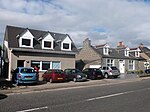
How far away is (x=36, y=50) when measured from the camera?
100 feet

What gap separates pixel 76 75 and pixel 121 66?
72.6ft

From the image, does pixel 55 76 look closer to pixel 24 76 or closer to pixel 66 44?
Result: pixel 24 76

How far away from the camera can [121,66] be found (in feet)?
155

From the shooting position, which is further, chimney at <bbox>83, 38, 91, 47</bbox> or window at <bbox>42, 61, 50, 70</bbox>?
chimney at <bbox>83, 38, 91, 47</bbox>

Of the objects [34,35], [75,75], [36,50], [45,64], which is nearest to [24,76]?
[75,75]

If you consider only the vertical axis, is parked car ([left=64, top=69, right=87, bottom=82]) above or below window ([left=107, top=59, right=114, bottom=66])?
below

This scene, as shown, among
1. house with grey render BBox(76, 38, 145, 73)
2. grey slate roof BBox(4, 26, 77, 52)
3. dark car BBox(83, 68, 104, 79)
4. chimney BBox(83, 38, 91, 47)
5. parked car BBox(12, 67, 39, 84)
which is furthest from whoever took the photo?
chimney BBox(83, 38, 91, 47)

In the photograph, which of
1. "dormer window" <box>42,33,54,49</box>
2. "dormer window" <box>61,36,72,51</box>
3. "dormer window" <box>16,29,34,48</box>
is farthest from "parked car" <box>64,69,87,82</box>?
"dormer window" <box>61,36,72,51</box>

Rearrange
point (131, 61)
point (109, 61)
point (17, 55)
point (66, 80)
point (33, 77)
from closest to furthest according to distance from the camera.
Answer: point (33, 77) → point (66, 80) → point (17, 55) → point (109, 61) → point (131, 61)

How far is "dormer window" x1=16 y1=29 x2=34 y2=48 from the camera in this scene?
99.4 ft

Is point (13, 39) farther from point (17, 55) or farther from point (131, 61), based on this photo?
point (131, 61)

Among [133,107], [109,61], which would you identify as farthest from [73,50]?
[133,107]

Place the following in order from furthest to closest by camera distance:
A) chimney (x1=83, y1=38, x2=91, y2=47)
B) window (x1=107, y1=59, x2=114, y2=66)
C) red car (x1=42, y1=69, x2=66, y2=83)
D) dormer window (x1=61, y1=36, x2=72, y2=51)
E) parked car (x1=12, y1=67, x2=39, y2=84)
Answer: chimney (x1=83, y1=38, x2=91, y2=47)
window (x1=107, y1=59, x2=114, y2=66)
dormer window (x1=61, y1=36, x2=72, y2=51)
red car (x1=42, y1=69, x2=66, y2=83)
parked car (x1=12, y1=67, x2=39, y2=84)

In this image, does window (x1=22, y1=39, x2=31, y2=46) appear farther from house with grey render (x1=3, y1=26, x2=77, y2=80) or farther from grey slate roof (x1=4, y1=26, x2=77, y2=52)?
grey slate roof (x1=4, y1=26, x2=77, y2=52)
